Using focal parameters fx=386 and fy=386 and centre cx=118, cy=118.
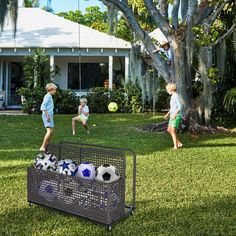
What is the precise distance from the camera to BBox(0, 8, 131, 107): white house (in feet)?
56.1

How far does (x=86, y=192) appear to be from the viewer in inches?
146

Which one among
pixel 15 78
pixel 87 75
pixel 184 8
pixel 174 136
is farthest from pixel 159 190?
pixel 15 78

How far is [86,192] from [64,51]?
14102 millimetres

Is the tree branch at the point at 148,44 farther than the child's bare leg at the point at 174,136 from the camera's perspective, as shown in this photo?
Yes

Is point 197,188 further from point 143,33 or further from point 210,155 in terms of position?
point 143,33

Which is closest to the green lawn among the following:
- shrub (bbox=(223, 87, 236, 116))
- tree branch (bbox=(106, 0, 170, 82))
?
shrub (bbox=(223, 87, 236, 116))

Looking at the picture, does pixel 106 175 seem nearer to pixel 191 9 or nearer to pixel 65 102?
pixel 191 9

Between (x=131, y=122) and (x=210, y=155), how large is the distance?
221 inches

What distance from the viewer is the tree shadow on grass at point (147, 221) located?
356cm

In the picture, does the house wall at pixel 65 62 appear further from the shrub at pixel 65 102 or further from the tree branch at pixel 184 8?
the tree branch at pixel 184 8

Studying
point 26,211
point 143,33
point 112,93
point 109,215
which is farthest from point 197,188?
point 112,93

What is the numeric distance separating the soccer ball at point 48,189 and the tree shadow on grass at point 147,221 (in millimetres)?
165

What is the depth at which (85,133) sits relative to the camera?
32.6 ft

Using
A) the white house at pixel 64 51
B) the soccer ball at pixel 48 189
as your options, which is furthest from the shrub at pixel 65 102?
the soccer ball at pixel 48 189
